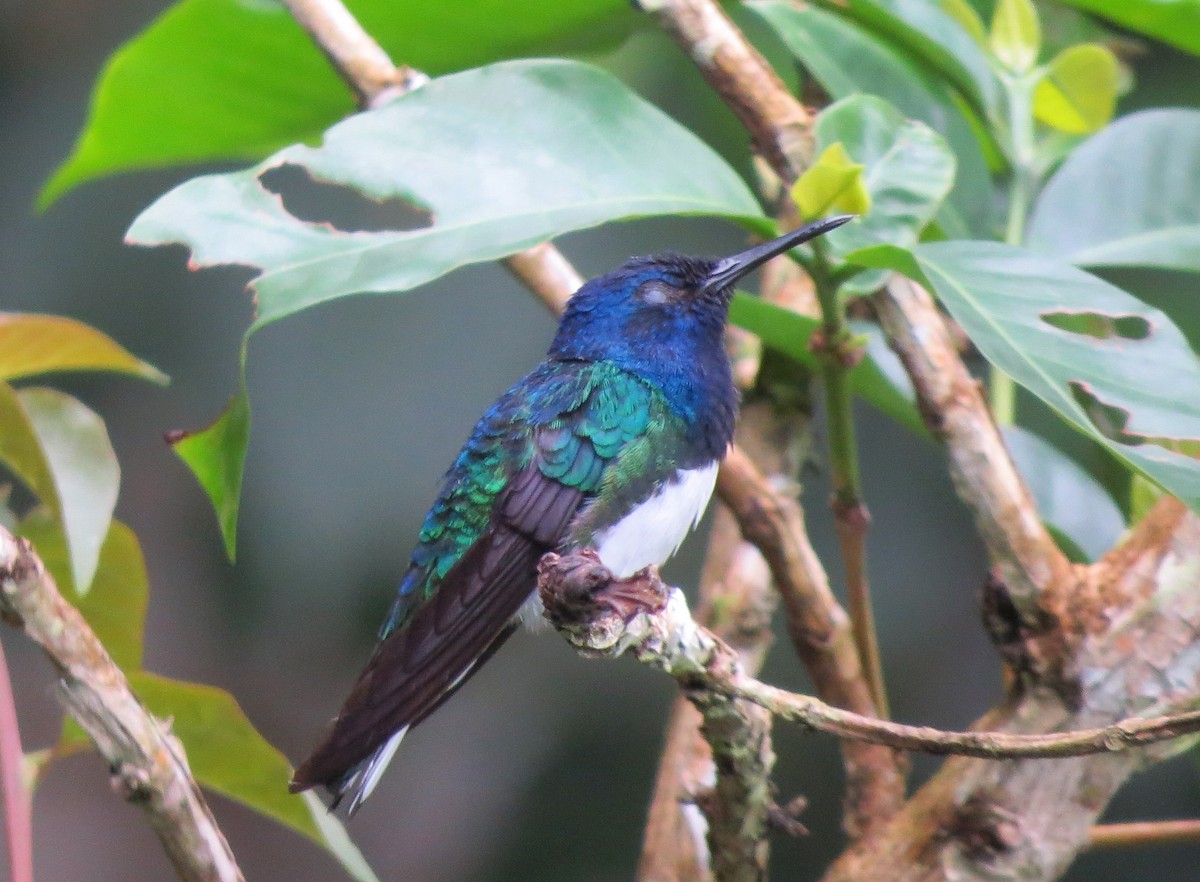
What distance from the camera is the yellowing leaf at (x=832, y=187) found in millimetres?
1075

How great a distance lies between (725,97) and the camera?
4.30 ft

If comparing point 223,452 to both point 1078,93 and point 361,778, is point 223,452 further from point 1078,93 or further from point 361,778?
point 1078,93

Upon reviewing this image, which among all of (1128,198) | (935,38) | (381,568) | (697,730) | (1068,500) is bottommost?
(381,568)

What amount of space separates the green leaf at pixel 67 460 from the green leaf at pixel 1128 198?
3.14 feet

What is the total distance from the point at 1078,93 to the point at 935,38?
0.76 ft

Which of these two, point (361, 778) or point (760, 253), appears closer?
point (361, 778)

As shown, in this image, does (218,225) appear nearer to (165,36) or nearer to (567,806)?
(165,36)

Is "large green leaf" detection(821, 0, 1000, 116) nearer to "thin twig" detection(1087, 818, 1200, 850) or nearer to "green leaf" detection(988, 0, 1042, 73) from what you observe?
"green leaf" detection(988, 0, 1042, 73)

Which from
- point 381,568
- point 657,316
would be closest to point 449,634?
point 657,316

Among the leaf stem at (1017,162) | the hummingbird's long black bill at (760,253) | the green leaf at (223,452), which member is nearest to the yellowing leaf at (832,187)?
the hummingbird's long black bill at (760,253)

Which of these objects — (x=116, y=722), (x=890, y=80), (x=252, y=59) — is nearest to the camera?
(x=116, y=722)

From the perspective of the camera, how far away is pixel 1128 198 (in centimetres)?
138

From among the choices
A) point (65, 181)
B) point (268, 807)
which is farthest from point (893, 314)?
point (65, 181)

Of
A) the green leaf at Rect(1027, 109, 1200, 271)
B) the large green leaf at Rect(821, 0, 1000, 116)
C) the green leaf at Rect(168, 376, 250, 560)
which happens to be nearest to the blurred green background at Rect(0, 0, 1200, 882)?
the large green leaf at Rect(821, 0, 1000, 116)
